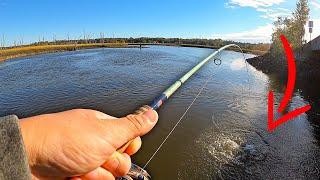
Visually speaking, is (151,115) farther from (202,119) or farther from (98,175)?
(202,119)

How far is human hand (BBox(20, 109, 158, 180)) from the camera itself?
5.22 feet

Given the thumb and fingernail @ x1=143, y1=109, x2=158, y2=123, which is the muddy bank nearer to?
fingernail @ x1=143, y1=109, x2=158, y2=123

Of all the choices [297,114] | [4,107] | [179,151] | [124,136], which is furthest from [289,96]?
[124,136]

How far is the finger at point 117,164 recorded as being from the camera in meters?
2.23

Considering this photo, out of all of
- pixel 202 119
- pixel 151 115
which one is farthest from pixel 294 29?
pixel 151 115

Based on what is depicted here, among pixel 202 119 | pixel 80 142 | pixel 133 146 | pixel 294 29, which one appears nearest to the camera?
pixel 80 142

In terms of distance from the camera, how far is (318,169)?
13.6 metres

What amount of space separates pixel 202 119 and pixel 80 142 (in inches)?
695

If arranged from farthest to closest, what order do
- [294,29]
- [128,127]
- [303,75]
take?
[294,29] < [303,75] < [128,127]

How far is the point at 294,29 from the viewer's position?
52.1m

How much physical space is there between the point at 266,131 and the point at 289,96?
11931mm

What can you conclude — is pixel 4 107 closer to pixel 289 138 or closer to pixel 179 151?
pixel 179 151

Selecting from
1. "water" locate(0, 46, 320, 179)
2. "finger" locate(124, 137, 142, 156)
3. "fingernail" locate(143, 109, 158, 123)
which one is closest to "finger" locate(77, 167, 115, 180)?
"finger" locate(124, 137, 142, 156)

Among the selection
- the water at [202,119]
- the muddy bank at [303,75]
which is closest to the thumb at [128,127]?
the water at [202,119]
